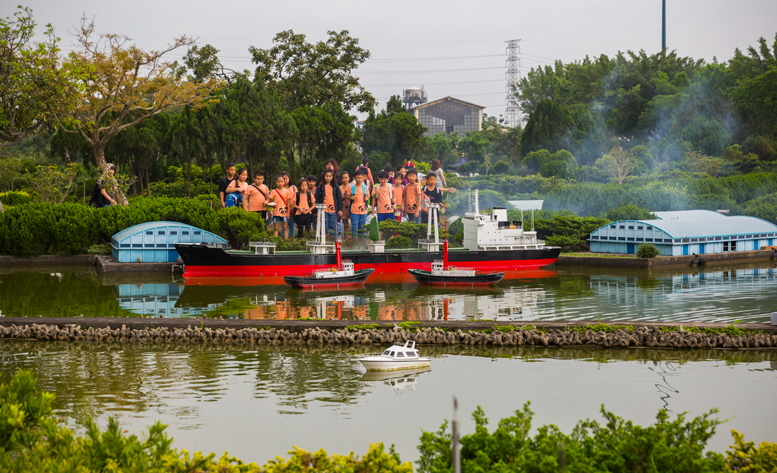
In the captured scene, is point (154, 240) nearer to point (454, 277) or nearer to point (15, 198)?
point (454, 277)

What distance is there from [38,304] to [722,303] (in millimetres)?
24543

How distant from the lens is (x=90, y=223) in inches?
1467

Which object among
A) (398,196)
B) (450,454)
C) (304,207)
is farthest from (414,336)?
(398,196)

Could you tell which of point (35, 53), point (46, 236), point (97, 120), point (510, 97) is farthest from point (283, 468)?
point (510, 97)

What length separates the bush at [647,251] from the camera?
3669 cm

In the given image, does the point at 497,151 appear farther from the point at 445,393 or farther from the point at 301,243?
the point at 445,393

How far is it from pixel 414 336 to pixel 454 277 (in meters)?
A: 11.7

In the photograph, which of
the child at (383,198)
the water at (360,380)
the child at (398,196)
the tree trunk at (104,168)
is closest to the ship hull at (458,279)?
the water at (360,380)

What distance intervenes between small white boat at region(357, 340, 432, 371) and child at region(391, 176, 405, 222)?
25.6 m

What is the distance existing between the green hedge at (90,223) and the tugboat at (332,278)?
8780mm

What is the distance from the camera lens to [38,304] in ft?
80.2

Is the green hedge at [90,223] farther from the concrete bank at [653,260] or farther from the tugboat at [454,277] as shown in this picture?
the concrete bank at [653,260]

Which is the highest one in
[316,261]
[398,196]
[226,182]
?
[226,182]

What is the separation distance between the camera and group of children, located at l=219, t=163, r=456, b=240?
126ft
